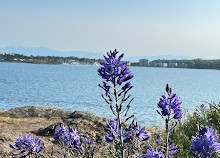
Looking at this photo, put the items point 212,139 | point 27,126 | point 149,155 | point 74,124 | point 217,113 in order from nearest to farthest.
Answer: point 212,139, point 149,155, point 217,113, point 74,124, point 27,126

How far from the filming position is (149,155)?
2.26 metres

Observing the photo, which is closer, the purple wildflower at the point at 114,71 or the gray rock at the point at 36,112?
the purple wildflower at the point at 114,71

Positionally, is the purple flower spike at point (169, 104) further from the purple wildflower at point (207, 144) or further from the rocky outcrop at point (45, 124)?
the rocky outcrop at point (45, 124)

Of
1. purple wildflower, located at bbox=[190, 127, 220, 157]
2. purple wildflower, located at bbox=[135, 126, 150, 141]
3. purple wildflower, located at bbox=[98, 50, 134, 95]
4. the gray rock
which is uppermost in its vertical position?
purple wildflower, located at bbox=[98, 50, 134, 95]

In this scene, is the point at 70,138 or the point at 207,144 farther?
the point at 70,138

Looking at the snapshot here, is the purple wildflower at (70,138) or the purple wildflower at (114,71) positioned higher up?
the purple wildflower at (114,71)

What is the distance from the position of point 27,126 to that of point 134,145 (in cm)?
924

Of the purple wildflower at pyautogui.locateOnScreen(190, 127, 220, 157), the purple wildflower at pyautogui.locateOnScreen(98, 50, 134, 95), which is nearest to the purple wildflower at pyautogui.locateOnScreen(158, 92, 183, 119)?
the purple wildflower at pyautogui.locateOnScreen(98, 50, 134, 95)

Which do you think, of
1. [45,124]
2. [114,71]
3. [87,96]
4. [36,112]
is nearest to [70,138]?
[114,71]

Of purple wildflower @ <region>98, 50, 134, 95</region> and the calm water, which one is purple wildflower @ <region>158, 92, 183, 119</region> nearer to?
purple wildflower @ <region>98, 50, 134, 95</region>

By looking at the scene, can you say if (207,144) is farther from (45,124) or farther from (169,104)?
(45,124)

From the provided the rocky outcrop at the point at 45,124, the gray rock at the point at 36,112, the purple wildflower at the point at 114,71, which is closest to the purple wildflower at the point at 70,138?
the rocky outcrop at the point at 45,124

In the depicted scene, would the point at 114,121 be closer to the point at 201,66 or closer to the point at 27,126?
the point at 27,126

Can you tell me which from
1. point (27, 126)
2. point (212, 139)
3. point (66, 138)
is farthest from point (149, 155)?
point (27, 126)
